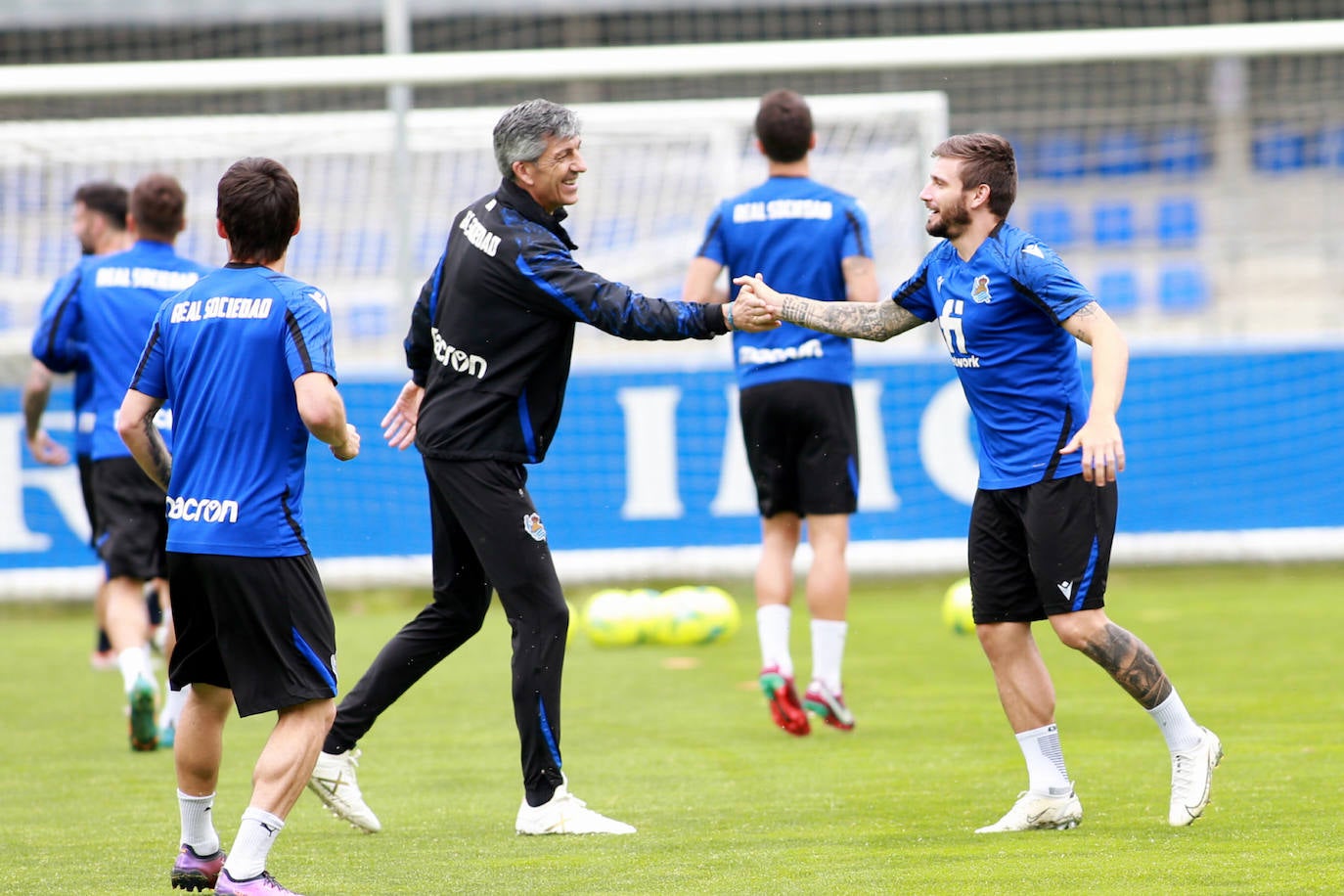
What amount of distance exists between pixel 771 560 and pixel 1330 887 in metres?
3.37

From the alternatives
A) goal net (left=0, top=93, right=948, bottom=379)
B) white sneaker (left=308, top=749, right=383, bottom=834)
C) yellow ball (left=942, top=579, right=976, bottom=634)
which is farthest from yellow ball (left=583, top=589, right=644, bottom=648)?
white sneaker (left=308, top=749, right=383, bottom=834)

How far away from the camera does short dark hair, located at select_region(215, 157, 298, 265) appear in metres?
4.22

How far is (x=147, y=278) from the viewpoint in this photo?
723 cm

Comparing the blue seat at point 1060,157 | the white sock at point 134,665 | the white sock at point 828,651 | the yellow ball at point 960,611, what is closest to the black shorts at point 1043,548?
the white sock at point 828,651

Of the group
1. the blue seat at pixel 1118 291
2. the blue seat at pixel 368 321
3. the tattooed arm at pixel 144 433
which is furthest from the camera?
the blue seat at pixel 1118 291

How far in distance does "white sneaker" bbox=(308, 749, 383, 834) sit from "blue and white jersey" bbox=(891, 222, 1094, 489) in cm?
211

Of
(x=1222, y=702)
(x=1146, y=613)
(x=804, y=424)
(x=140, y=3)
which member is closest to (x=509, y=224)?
(x=804, y=424)

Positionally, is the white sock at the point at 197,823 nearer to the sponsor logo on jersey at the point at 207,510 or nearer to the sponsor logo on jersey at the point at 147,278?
the sponsor logo on jersey at the point at 207,510

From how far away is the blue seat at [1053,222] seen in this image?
14.9m

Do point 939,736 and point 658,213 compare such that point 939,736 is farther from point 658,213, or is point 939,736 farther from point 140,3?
point 140,3

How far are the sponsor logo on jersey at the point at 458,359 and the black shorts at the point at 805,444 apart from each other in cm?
219

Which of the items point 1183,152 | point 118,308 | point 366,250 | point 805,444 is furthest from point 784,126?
point 1183,152

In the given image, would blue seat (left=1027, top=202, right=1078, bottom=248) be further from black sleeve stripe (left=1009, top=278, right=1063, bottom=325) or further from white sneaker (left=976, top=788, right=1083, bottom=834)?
white sneaker (left=976, top=788, right=1083, bottom=834)

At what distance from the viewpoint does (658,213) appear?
546 inches
